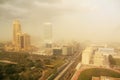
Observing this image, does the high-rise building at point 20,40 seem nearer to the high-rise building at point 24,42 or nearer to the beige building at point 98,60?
the high-rise building at point 24,42

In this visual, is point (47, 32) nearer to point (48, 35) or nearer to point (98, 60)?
point (48, 35)

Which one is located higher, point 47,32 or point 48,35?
point 47,32

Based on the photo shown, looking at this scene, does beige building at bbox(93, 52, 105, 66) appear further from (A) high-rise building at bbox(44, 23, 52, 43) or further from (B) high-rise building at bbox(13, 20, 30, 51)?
(B) high-rise building at bbox(13, 20, 30, 51)

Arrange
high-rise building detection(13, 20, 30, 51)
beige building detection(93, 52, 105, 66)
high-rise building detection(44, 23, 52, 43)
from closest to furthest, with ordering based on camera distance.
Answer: beige building detection(93, 52, 105, 66) → high-rise building detection(44, 23, 52, 43) → high-rise building detection(13, 20, 30, 51)

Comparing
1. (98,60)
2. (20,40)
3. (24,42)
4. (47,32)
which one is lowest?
(98,60)

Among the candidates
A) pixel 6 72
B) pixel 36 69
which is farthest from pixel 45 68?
pixel 6 72

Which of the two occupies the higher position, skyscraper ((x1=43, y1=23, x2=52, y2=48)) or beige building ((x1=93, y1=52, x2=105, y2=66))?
skyscraper ((x1=43, y1=23, x2=52, y2=48))

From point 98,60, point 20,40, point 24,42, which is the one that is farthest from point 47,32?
point 98,60

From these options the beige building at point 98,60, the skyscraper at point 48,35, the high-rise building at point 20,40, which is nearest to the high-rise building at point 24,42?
the high-rise building at point 20,40

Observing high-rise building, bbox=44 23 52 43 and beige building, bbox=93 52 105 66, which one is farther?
high-rise building, bbox=44 23 52 43

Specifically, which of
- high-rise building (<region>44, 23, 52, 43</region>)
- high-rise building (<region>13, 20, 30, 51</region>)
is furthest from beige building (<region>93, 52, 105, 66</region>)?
high-rise building (<region>13, 20, 30, 51</region>)

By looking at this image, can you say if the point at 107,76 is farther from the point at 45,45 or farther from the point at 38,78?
the point at 45,45
